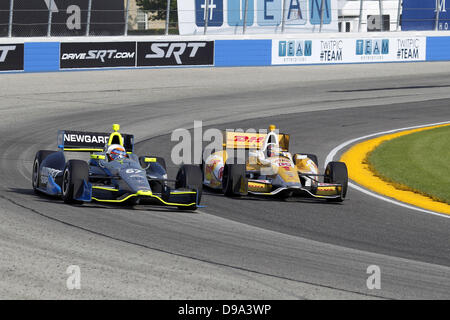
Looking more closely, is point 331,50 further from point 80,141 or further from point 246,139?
point 80,141

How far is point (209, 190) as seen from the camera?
14.4 metres

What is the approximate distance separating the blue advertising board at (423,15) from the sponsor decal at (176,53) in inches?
421

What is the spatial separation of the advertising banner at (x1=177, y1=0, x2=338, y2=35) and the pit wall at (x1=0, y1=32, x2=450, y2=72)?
696 millimetres

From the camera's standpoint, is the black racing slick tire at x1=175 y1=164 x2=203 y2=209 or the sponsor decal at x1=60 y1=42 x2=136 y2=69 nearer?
the black racing slick tire at x1=175 y1=164 x2=203 y2=209

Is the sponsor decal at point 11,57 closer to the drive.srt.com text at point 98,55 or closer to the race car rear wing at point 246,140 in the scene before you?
the drive.srt.com text at point 98,55

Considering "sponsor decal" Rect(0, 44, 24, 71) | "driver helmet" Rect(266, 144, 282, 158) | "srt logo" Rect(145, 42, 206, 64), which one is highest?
"srt logo" Rect(145, 42, 206, 64)

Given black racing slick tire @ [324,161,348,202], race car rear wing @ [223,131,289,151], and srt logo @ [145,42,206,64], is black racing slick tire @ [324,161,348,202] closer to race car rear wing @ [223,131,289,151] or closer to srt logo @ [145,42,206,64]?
race car rear wing @ [223,131,289,151]

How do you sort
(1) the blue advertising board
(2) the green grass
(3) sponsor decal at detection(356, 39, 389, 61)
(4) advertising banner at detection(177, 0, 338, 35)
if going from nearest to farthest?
(2) the green grass < (4) advertising banner at detection(177, 0, 338, 35) < (3) sponsor decal at detection(356, 39, 389, 61) < (1) the blue advertising board

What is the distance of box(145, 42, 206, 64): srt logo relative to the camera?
1281 inches

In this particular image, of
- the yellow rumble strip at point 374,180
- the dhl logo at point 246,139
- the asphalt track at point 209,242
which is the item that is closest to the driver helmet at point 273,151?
the dhl logo at point 246,139

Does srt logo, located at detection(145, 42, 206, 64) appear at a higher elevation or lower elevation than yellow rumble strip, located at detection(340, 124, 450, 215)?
higher

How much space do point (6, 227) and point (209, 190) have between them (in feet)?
15.7

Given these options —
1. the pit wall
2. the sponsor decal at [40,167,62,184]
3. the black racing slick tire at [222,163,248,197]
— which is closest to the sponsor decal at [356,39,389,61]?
the pit wall

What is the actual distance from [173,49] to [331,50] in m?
7.62
